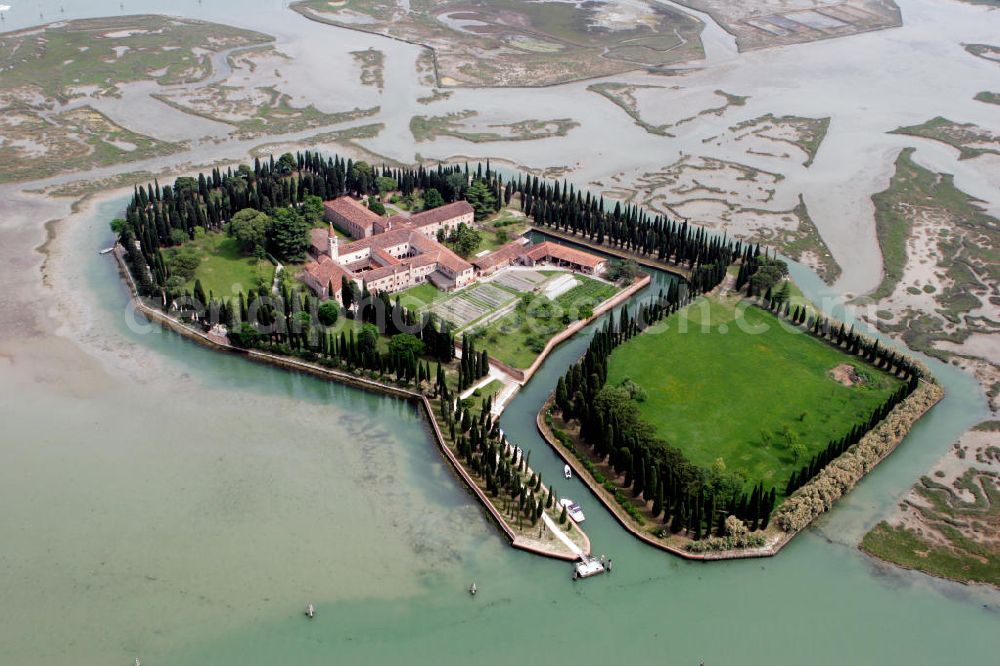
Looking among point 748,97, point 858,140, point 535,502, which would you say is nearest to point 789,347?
point 535,502

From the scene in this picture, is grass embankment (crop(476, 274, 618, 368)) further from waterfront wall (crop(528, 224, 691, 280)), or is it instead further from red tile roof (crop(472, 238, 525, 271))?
red tile roof (crop(472, 238, 525, 271))

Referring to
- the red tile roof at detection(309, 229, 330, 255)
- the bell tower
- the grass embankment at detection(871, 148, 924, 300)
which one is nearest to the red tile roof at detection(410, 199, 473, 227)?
the red tile roof at detection(309, 229, 330, 255)

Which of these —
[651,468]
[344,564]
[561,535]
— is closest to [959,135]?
[651,468]

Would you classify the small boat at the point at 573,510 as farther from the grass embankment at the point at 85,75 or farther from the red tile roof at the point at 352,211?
the grass embankment at the point at 85,75

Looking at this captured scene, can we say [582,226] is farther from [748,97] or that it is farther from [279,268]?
[748,97]

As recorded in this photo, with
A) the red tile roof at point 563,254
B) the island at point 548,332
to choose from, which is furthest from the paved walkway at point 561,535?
the red tile roof at point 563,254

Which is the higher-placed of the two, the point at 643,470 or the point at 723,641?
the point at 643,470
